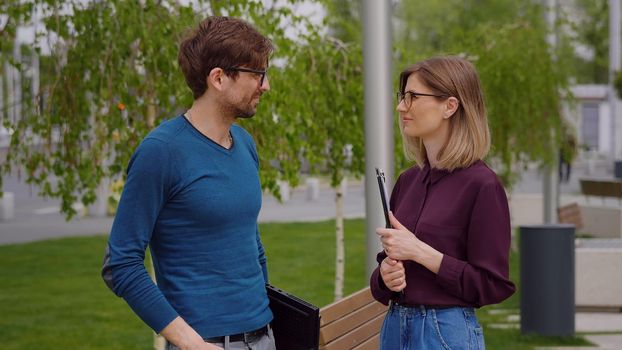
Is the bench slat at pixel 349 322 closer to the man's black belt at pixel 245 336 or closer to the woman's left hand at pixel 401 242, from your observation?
the man's black belt at pixel 245 336

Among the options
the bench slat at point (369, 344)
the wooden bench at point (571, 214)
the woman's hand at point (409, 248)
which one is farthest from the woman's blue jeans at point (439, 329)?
the wooden bench at point (571, 214)

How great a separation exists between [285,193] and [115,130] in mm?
19497

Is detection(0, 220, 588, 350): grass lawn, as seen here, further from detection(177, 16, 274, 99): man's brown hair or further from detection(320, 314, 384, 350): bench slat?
detection(177, 16, 274, 99): man's brown hair

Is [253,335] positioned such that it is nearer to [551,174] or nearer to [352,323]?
[352,323]

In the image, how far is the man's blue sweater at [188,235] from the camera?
249 centimetres

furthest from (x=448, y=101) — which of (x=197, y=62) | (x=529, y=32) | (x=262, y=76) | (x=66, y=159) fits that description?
(x=529, y=32)

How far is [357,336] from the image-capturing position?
392cm

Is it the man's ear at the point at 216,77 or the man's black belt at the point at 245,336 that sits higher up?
the man's ear at the point at 216,77

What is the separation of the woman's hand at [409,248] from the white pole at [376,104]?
2.62m

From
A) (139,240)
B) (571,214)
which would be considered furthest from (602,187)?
(139,240)

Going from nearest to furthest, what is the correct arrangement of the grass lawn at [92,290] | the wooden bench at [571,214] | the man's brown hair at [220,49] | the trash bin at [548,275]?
the man's brown hair at [220,49] → the trash bin at [548,275] → the grass lawn at [92,290] → the wooden bench at [571,214]

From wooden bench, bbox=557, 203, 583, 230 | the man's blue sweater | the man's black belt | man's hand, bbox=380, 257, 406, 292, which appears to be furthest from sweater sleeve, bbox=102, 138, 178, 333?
wooden bench, bbox=557, 203, 583, 230

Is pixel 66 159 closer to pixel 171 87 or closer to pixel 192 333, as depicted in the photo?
pixel 171 87

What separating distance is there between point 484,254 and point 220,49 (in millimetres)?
859
